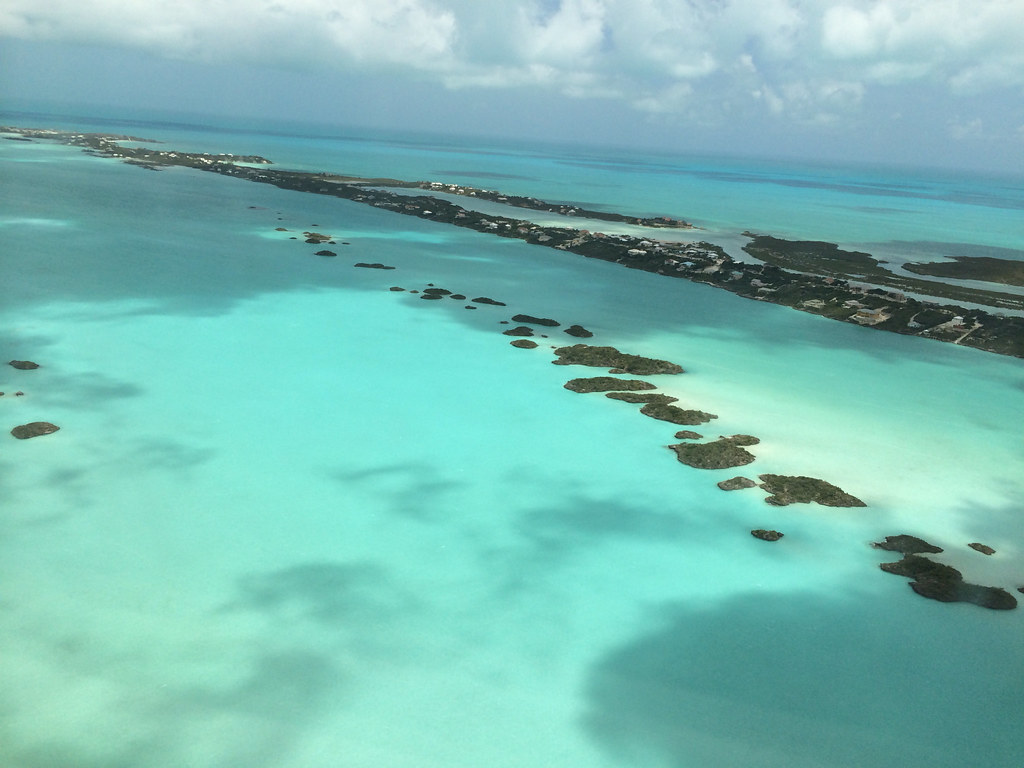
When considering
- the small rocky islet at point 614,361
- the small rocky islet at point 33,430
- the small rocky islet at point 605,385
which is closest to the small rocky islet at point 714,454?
the small rocky islet at point 605,385

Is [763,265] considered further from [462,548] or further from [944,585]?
[462,548]

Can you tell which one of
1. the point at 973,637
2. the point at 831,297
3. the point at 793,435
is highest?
the point at 831,297

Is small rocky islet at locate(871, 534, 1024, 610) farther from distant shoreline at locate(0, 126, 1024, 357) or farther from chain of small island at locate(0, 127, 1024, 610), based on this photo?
distant shoreline at locate(0, 126, 1024, 357)

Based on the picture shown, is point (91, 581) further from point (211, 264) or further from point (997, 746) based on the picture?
point (211, 264)

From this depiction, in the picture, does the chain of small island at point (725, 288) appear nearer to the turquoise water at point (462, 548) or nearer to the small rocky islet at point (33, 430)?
the small rocky islet at point (33, 430)

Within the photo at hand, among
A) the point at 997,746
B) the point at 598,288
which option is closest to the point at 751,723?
the point at 997,746

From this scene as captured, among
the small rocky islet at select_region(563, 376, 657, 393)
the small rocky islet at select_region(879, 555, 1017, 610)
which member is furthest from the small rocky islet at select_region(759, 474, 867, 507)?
the small rocky islet at select_region(563, 376, 657, 393)
